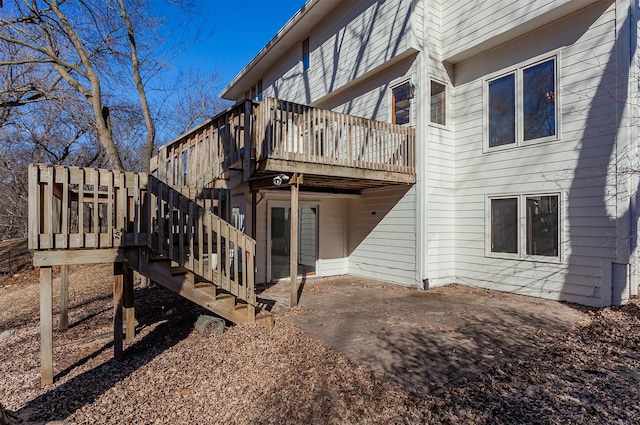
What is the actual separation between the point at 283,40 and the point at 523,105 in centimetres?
786

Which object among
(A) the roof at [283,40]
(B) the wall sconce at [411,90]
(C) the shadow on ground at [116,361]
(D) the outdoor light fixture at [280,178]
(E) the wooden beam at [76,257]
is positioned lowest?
(C) the shadow on ground at [116,361]

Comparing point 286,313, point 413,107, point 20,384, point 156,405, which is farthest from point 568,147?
point 20,384

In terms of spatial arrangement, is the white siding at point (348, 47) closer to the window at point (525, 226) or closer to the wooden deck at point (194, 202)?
the wooden deck at point (194, 202)

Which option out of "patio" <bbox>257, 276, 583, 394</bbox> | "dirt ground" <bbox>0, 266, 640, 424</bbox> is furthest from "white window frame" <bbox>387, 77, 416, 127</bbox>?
"dirt ground" <bbox>0, 266, 640, 424</bbox>

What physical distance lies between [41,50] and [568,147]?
1141 centimetres

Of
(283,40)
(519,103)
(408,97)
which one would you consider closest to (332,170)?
(408,97)

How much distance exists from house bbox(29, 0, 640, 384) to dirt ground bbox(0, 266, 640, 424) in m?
0.56

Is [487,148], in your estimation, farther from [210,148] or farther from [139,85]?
[139,85]

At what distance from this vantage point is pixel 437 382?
128 inches

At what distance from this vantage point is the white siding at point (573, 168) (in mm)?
5688

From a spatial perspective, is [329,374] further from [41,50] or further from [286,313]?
[41,50]

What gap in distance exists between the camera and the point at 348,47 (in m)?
9.52

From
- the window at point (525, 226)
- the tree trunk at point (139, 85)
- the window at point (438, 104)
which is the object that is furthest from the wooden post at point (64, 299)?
the window at point (525, 226)

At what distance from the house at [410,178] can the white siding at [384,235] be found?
0.05 meters
